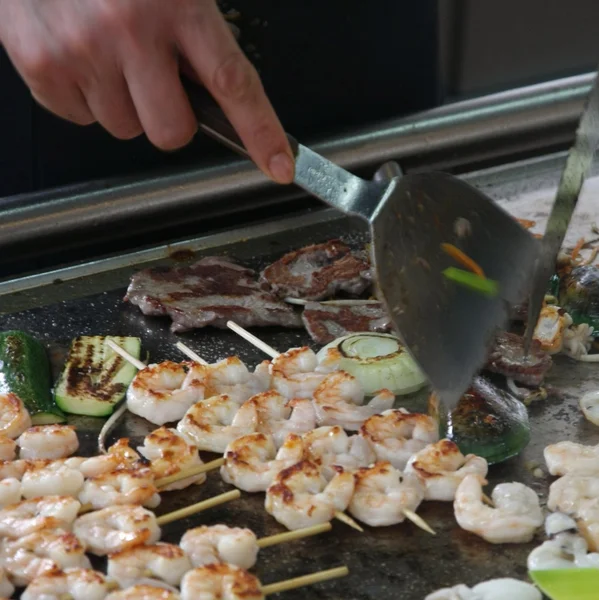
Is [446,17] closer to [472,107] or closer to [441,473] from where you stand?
[472,107]

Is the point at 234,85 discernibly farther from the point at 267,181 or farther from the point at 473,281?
the point at 267,181

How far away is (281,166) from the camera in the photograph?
2.95 metres

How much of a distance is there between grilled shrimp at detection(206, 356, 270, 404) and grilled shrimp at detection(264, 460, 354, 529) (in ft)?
1.73

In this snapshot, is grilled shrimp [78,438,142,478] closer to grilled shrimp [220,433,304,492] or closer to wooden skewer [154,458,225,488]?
wooden skewer [154,458,225,488]

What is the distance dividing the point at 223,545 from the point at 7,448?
0.80 meters

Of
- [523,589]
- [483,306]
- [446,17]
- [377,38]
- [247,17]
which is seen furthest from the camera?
[446,17]

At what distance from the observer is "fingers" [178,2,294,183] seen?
2.89m

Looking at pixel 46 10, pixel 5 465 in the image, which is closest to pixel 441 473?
pixel 5 465

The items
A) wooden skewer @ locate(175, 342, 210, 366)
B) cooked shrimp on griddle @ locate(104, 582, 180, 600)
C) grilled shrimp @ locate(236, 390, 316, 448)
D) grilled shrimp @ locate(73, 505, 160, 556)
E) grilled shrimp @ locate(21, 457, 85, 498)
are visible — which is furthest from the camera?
wooden skewer @ locate(175, 342, 210, 366)

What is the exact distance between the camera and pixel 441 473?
9.89 ft

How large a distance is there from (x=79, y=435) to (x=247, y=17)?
7.78 feet

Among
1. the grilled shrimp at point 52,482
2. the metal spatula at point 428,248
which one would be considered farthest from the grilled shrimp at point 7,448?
the metal spatula at point 428,248

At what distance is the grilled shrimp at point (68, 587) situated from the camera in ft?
8.33

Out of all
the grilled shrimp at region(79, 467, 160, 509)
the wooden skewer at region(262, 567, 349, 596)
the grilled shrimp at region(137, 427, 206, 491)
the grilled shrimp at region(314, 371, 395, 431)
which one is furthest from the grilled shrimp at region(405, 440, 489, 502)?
the grilled shrimp at region(79, 467, 160, 509)
